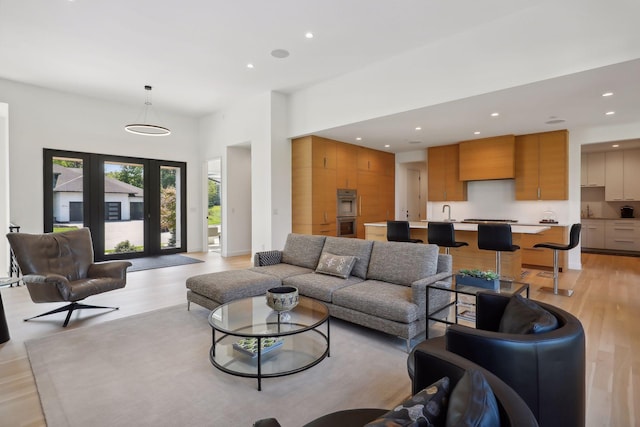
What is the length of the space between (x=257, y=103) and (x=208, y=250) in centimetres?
413

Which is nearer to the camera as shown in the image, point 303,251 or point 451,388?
point 451,388

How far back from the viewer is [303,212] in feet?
22.2

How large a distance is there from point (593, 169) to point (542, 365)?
9452mm

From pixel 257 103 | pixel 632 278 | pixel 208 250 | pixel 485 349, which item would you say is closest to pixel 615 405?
pixel 485 349

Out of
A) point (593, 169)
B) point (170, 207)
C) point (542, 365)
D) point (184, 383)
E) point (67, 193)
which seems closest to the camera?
point (542, 365)

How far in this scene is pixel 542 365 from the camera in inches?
52.6

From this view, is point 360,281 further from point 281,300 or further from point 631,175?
point 631,175

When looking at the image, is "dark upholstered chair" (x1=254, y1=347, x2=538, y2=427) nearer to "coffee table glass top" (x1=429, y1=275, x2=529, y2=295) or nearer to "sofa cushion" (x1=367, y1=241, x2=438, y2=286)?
"coffee table glass top" (x1=429, y1=275, x2=529, y2=295)

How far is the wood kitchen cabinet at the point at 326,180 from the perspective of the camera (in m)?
6.64

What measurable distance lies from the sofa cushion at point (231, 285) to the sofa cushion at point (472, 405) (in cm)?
270

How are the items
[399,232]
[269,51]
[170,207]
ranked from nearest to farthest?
[269,51]
[399,232]
[170,207]

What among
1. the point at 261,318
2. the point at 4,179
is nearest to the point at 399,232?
the point at 261,318

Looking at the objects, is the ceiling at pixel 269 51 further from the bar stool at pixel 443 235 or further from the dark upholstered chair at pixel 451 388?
the dark upholstered chair at pixel 451 388

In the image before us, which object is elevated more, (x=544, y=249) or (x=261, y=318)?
(x=544, y=249)
